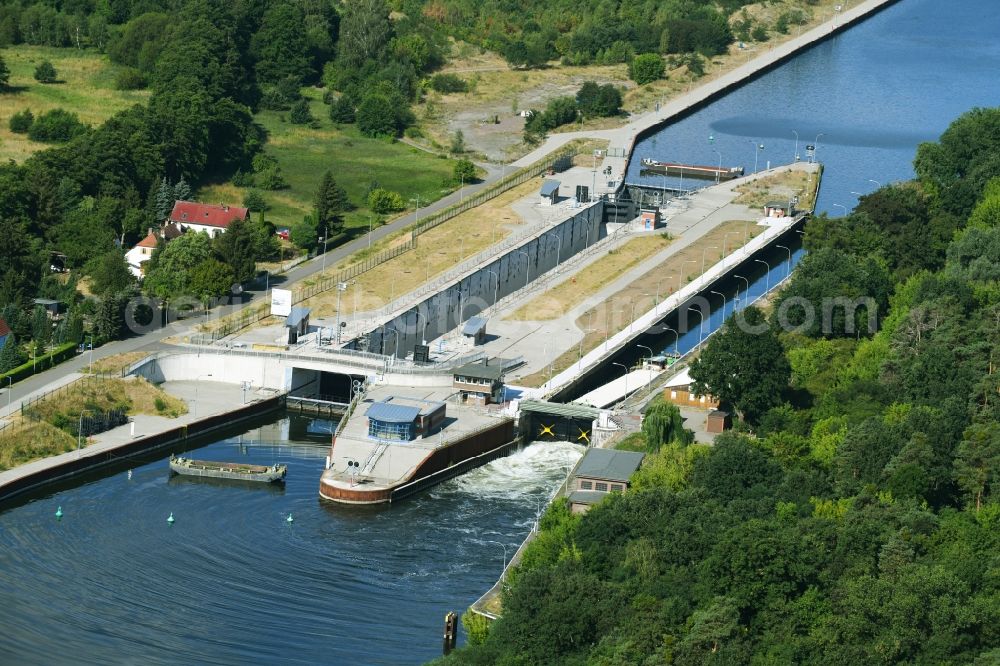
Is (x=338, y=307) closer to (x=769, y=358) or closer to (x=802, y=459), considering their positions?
(x=769, y=358)

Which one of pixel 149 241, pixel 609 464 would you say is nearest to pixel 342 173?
pixel 149 241

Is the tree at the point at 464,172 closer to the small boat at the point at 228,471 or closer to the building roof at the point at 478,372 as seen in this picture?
the building roof at the point at 478,372

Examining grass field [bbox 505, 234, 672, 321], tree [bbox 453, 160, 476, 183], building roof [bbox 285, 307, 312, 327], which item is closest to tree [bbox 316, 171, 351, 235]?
grass field [bbox 505, 234, 672, 321]

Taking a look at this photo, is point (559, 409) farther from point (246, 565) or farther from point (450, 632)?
point (450, 632)

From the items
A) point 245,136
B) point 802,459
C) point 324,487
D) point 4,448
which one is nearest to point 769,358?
point 802,459

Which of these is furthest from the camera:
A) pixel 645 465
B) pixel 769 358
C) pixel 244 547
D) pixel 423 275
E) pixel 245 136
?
pixel 245 136

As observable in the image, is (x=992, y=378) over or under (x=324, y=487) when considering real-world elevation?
over

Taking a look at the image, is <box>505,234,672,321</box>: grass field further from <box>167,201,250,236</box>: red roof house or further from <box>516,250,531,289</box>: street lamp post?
<box>167,201,250,236</box>: red roof house

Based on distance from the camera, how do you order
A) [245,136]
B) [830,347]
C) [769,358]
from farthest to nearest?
1. [245,136]
2. [830,347]
3. [769,358]
